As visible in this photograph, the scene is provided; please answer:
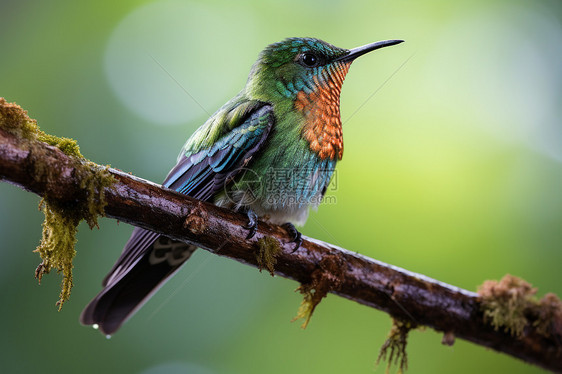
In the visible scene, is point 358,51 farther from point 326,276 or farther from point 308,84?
point 326,276

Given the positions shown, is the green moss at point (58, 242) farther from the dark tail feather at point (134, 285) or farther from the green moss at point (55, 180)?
the dark tail feather at point (134, 285)

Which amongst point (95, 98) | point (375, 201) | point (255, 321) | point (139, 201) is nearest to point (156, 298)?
point (255, 321)

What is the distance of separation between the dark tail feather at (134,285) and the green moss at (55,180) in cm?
99

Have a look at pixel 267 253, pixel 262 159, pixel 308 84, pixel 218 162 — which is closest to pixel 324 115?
pixel 308 84

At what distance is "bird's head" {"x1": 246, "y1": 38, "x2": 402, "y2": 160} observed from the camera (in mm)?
3844

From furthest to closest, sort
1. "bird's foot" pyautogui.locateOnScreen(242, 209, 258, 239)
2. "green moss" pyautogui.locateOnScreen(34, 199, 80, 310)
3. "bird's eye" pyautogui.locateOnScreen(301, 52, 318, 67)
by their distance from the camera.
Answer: "bird's eye" pyautogui.locateOnScreen(301, 52, 318, 67) → "bird's foot" pyautogui.locateOnScreen(242, 209, 258, 239) → "green moss" pyautogui.locateOnScreen(34, 199, 80, 310)

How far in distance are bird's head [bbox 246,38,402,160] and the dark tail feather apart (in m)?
1.34

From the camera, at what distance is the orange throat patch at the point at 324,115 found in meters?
3.82

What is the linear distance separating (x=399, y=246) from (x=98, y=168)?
140 inches

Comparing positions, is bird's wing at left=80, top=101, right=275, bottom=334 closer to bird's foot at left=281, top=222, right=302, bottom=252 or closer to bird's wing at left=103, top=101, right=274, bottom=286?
bird's wing at left=103, top=101, right=274, bottom=286

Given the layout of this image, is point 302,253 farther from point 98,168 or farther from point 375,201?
point 375,201

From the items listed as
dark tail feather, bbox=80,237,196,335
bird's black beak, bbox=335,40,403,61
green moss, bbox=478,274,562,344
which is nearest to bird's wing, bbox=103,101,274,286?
dark tail feather, bbox=80,237,196,335

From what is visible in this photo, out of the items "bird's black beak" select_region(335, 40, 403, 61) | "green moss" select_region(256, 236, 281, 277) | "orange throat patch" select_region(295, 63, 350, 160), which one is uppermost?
"bird's black beak" select_region(335, 40, 403, 61)

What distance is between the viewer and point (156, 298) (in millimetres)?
5945
